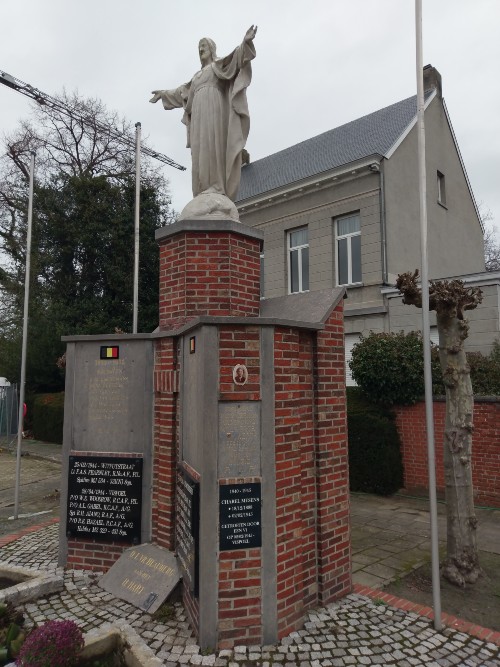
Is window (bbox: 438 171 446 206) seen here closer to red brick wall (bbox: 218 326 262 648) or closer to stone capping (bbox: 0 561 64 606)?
red brick wall (bbox: 218 326 262 648)

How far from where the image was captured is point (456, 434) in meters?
5.61

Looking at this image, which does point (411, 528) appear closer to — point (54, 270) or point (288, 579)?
point (288, 579)

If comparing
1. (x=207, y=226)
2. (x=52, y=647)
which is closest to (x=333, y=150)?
(x=207, y=226)

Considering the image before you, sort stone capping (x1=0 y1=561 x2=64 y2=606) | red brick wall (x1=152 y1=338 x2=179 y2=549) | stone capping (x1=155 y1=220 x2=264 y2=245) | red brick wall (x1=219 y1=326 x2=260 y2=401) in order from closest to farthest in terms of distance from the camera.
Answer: red brick wall (x1=219 y1=326 x2=260 y2=401) → stone capping (x1=0 y1=561 x2=64 y2=606) → red brick wall (x1=152 y1=338 x2=179 y2=549) → stone capping (x1=155 y1=220 x2=264 y2=245)

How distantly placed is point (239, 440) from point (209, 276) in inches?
78.1

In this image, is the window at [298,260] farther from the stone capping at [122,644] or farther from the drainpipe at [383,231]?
the stone capping at [122,644]

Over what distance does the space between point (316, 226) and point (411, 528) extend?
12095mm

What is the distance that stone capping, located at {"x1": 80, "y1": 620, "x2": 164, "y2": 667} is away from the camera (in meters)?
3.69

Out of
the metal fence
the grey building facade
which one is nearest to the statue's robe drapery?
the grey building facade

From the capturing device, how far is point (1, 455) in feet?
54.1

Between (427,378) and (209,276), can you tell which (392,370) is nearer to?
(427,378)

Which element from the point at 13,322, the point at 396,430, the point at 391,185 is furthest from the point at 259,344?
the point at 13,322

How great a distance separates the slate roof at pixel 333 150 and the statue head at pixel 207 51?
10.6 meters

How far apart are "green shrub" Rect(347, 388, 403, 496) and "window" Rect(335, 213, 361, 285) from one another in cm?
735
